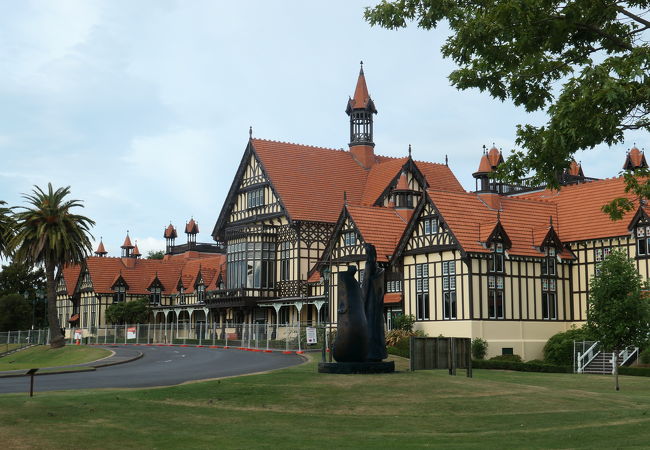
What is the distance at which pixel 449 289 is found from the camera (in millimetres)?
49188

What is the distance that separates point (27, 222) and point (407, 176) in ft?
99.8

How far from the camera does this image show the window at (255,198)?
70375mm

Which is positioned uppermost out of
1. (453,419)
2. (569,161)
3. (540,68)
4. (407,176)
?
(407,176)

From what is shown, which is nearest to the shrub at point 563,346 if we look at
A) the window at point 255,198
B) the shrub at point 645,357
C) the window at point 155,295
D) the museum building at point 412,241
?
the museum building at point 412,241

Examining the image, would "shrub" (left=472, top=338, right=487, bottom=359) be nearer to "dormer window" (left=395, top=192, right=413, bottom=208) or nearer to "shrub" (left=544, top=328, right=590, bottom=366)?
"shrub" (left=544, top=328, right=590, bottom=366)

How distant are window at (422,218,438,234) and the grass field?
22416 mm

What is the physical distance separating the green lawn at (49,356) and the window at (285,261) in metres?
16.1

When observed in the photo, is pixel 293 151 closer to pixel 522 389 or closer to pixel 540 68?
pixel 522 389

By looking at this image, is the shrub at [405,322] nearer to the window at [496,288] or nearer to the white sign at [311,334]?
the window at [496,288]

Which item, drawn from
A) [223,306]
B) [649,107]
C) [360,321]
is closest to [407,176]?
[223,306]

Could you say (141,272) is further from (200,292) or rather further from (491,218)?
(491,218)

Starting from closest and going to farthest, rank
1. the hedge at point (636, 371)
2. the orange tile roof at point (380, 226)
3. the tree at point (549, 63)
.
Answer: the tree at point (549, 63)
the hedge at point (636, 371)
the orange tile roof at point (380, 226)

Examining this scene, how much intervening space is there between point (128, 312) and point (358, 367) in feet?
206

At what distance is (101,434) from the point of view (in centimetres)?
1747
